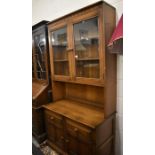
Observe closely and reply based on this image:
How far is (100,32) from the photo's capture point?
54.9 inches

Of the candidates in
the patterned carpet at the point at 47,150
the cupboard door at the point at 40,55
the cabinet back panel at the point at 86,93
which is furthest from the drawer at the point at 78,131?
the cupboard door at the point at 40,55

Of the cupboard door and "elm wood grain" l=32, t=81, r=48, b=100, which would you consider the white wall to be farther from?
"elm wood grain" l=32, t=81, r=48, b=100

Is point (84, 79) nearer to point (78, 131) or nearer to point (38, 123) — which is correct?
point (78, 131)

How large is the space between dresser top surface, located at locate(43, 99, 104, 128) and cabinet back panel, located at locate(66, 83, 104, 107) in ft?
0.33

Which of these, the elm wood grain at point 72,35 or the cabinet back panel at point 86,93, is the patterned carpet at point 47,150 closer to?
the cabinet back panel at point 86,93

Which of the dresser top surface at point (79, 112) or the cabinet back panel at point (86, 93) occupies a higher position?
the cabinet back panel at point (86, 93)

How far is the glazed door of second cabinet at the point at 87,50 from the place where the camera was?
4.90 ft

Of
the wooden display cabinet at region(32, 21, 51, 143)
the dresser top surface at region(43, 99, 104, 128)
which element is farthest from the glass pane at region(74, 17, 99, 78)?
the wooden display cabinet at region(32, 21, 51, 143)

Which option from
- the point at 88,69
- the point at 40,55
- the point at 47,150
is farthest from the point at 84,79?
the point at 47,150

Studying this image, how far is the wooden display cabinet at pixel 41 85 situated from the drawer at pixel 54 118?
202 mm

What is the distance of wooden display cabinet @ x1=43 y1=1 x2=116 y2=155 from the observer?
4.68 ft

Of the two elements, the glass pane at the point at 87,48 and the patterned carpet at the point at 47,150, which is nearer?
the glass pane at the point at 87,48
